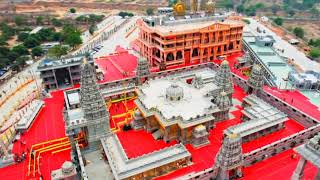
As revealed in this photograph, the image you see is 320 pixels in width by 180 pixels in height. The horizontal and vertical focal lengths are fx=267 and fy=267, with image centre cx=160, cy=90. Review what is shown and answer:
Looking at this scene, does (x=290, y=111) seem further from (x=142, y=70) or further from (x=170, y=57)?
(x=170, y=57)

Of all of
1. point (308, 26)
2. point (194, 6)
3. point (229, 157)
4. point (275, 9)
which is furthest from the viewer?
point (275, 9)

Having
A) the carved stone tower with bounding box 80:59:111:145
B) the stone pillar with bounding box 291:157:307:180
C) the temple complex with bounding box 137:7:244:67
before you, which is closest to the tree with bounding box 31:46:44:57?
the temple complex with bounding box 137:7:244:67

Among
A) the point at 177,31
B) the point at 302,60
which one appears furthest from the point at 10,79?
the point at 302,60

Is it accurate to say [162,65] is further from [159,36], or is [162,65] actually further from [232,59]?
[232,59]

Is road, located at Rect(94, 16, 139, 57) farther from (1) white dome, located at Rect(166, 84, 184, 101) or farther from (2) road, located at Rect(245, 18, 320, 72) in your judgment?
(2) road, located at Rect(245, 18, 320, 72)

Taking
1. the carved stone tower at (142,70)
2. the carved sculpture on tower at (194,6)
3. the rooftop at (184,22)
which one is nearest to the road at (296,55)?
the rooftop at (184,22)

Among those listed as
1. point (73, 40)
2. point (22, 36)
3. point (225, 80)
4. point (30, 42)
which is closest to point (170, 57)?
point (225, 80)
